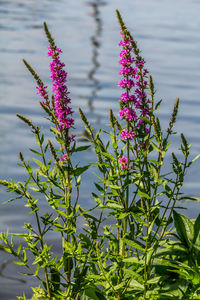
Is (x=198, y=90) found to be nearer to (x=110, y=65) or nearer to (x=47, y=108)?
(x=110, y=65)

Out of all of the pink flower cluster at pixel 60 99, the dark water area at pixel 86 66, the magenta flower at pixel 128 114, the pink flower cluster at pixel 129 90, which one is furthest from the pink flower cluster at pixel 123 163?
the dark water area at pixel 86 66

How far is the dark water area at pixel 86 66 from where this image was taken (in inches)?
238

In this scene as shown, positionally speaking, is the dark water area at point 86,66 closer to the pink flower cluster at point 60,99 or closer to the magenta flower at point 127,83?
the pink flower cluster at point 60,99

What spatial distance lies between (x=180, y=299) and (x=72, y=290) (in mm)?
528

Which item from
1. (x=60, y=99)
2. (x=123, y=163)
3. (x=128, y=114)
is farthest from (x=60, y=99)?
(x=123, y=163)

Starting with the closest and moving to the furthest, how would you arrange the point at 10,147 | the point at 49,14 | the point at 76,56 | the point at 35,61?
the point at 10,147, the point at 35,61, the point at 76,56, the point at 49,14

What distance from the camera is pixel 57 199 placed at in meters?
2.79

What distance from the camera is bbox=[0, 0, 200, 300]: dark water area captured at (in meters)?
6.05

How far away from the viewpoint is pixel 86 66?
35.0ft

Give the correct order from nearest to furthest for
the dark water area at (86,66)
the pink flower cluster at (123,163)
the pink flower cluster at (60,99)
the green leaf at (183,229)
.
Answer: the pink flower cluster at (60,99) → the pink flower cluster at (123,163) → the green leaf at (183,229) → the dark water area at (86,66)

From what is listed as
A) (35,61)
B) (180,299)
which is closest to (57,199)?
(180,299)

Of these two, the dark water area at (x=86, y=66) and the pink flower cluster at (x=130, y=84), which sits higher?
the dark water area at (x=86, y=66)

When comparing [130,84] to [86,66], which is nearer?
[130,84]

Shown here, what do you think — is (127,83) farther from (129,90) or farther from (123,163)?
(123,163)
